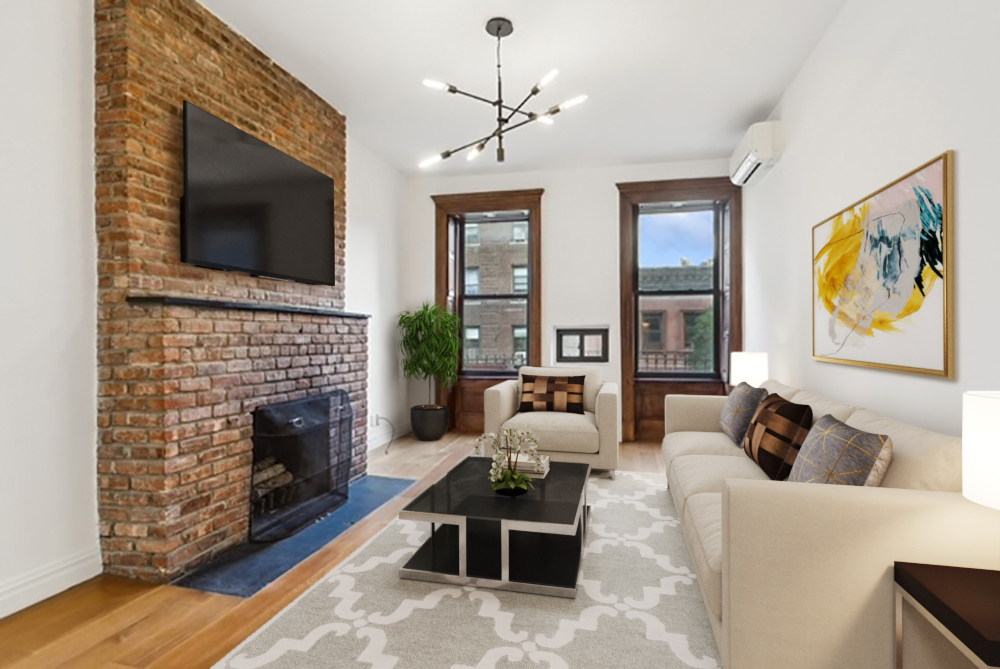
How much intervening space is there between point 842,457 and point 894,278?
3.09ft

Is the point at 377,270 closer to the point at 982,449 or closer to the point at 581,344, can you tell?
the point at 581,344

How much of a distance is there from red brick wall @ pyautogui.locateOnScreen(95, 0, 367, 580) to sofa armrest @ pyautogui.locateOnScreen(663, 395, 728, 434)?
2717 mm

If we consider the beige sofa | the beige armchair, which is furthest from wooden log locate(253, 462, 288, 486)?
the beige sofa

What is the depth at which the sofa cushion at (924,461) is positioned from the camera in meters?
1.53

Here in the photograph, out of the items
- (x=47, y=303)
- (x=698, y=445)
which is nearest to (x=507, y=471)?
(x=698, y=445)

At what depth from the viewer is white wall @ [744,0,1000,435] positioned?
67.1 inches

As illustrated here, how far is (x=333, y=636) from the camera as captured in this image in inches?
74.8

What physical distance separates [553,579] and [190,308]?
Result: 2.11 meters

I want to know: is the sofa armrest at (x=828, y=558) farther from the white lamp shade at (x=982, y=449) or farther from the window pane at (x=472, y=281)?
the window pane at (x=472, y=281)

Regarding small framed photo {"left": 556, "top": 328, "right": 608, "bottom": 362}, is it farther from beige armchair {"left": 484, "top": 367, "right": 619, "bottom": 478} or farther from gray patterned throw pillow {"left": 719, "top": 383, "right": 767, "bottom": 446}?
gray patterned throw pillow {"left": 719, "top": 383, "right": 767, "bottom": 446}

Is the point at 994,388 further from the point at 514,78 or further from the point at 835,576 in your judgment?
the point at 514,78

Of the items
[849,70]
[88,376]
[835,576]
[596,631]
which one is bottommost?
[596,631]

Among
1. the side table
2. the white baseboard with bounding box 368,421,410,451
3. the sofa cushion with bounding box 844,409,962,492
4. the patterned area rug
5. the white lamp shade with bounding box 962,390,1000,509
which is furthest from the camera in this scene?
the white baseboard with bounding box 368,421,410,451

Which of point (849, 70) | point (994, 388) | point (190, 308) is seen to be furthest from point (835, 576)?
point (190, 308)
